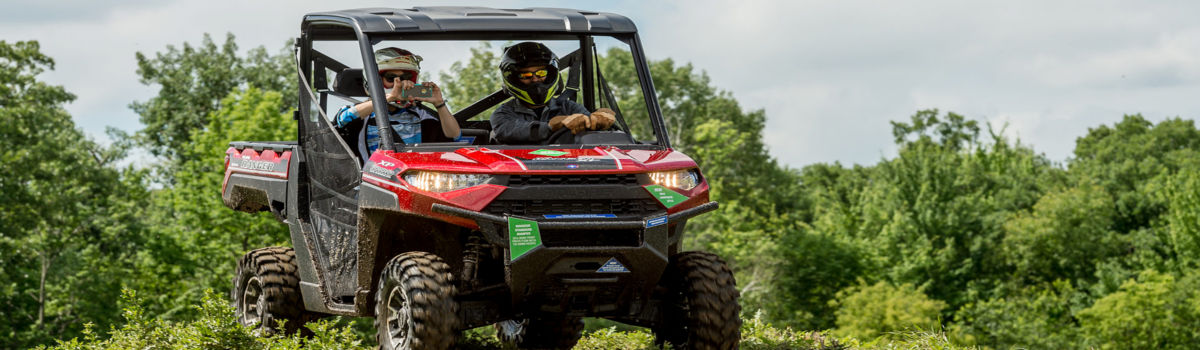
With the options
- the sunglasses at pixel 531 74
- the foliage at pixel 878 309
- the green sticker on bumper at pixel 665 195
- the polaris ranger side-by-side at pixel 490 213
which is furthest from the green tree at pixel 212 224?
the green sticker on bumper at pixel 665 195

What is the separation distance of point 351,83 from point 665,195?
2424 millimetres

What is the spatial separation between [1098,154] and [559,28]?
75.1 meters

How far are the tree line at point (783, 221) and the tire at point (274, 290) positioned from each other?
24.6m

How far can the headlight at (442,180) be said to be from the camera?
7.52 metres

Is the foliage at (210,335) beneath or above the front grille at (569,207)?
Answer: beneath

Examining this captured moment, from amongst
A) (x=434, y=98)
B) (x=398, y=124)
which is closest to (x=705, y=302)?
(x=434, y=98)

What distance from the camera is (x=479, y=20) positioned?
8.38 m

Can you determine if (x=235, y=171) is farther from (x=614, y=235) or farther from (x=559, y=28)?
(x=614, y=235)

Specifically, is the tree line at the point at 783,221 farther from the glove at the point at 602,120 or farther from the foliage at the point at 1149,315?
the glove at the point at 602,120

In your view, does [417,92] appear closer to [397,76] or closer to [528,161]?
[397,76]

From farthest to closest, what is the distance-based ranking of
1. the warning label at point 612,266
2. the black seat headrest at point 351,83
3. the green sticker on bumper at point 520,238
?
the black seat headrest at point 351,83 < the warning label at point 612,266 < the green sticker on bumper at point 520,238

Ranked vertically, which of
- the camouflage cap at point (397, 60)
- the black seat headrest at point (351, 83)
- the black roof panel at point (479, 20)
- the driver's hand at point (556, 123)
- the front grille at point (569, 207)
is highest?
the black roof panel at point (479, 20)

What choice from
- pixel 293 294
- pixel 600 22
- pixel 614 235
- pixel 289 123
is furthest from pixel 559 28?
pixel 289 123

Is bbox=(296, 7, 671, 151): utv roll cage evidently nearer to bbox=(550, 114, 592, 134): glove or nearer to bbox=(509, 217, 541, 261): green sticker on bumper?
bbox=(550, 114, 592, 134): glove
